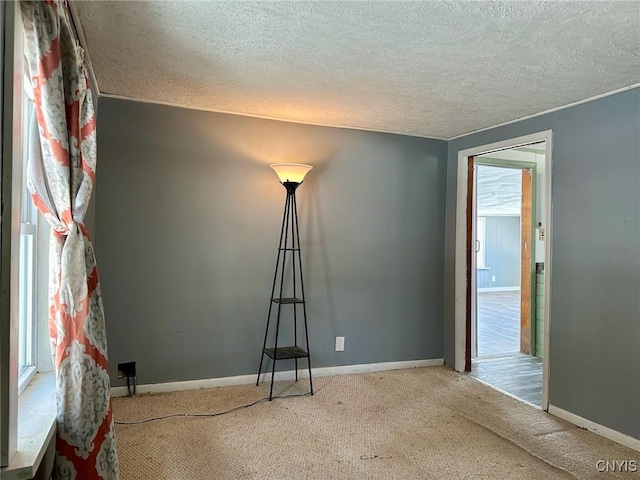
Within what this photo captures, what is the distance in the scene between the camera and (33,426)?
146 cm

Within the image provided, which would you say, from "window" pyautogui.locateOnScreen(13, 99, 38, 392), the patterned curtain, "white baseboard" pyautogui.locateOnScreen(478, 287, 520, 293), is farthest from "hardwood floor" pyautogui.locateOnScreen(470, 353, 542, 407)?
"white baseboard" pyautogui.locateOnScreen(478, 287, 520, 293)

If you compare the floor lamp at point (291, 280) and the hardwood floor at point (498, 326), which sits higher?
the floor lamp at point (291, 280)

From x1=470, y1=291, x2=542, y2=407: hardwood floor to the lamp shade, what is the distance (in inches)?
92.1

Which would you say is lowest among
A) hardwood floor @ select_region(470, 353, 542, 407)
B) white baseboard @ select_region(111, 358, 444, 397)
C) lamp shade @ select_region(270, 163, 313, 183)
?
hardwood floor @ select_region(470, 353, 542, 407)

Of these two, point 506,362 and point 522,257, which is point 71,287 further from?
point 522,257

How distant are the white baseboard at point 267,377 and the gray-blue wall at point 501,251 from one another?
7.14m

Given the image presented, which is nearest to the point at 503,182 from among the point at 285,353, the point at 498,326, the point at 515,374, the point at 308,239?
the point at 498,326

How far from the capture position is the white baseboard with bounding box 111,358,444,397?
3.15 metres

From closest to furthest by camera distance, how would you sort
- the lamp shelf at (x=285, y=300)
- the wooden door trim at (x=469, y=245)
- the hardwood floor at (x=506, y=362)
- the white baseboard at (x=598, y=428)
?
1. the white baseboard at (x=598, y=428)
2. the lamp shelf at (x=285, y=300)
3. the hardwood floor at (x=506, y=362)
4. the wooden door trim at (x=469, y=245)

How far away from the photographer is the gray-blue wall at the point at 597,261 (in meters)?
2.58

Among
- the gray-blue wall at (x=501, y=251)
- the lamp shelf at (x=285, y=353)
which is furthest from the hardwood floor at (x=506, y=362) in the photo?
the gray-blue wall at (x=501, y=251)

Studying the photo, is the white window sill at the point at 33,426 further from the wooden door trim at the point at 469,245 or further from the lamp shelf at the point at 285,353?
the wooden door trim at the point at 469,245

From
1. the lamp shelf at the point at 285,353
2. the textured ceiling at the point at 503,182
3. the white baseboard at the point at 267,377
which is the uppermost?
the textured ceiling at the point at 503,182

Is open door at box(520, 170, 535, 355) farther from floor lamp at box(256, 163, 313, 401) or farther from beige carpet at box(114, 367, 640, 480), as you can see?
floor lamp at box(256, 163, 313, 401)
